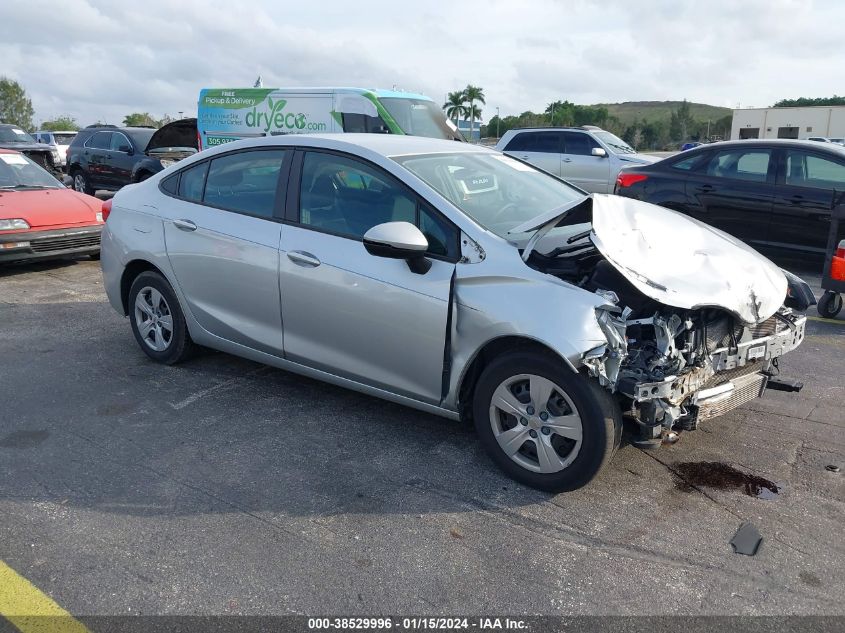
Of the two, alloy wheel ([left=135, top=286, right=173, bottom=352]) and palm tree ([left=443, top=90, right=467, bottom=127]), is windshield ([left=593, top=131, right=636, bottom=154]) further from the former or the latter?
palm tree ([left=443, top=90, right=467, bottom=127])

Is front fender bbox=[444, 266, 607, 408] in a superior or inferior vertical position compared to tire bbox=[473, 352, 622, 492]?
superior

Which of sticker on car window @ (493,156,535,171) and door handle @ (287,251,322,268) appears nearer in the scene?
door handle @ (287,251,322,268)

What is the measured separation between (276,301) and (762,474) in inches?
111

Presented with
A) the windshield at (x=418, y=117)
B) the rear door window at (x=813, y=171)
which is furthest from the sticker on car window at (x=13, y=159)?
the rear door window at (x=813, y=171)

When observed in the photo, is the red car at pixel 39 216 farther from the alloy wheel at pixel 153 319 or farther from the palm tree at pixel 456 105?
the palm tree at pixel 456 105

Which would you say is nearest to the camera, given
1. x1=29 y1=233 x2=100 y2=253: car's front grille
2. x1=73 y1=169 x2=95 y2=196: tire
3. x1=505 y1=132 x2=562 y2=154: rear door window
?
x1=29 y1=233 x2=100 y2=253: car's front grille

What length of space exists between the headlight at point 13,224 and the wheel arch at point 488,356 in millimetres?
6734

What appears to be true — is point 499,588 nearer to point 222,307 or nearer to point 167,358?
point 222,307

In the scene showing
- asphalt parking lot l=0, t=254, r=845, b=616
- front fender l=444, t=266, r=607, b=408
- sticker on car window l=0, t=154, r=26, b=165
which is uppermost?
sticker on car window l=0, t=154, r=26, b=165

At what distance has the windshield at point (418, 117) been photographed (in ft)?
38.8

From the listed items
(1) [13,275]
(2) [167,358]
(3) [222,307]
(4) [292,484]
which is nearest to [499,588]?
(4) [292,484]

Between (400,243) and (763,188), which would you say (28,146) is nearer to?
(763,188)

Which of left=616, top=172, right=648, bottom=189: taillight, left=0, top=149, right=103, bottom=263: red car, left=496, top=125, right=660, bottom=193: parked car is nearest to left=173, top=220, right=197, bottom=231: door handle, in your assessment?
left=0, top=149, right=103, bottom=263: red car

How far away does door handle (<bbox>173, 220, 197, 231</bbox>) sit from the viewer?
15.8 feet
